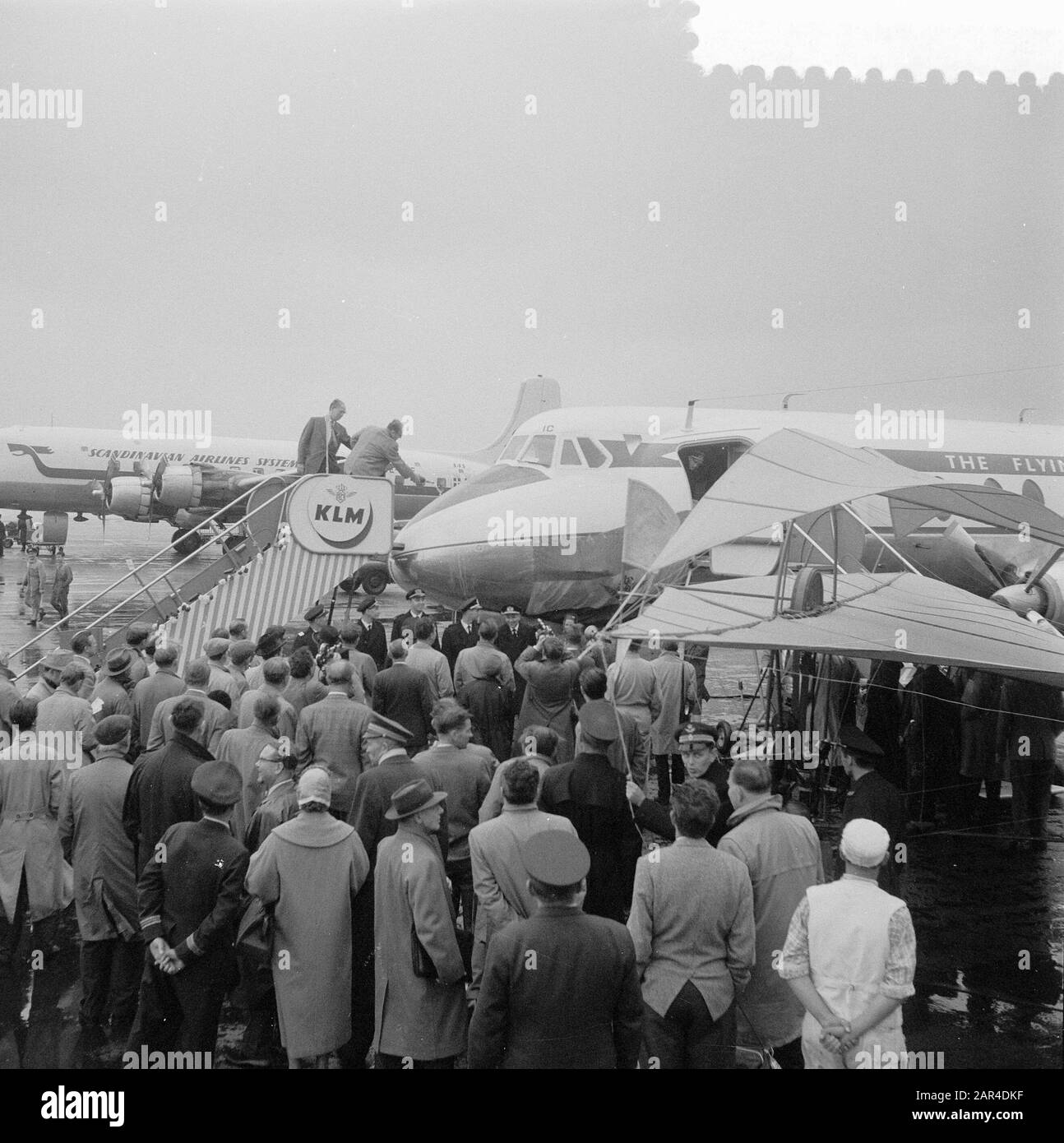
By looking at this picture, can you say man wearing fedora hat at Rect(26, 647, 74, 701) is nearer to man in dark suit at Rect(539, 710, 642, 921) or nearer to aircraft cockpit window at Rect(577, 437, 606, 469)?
man in dark suit at Rect(539, 710, 642, 921)

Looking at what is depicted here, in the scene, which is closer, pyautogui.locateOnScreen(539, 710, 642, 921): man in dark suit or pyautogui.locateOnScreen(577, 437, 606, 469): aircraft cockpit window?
pyautogui.locateOnScreen(539, 710, 642, 921): man in dark suit

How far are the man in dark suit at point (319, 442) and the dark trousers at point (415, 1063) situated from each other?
398 inches

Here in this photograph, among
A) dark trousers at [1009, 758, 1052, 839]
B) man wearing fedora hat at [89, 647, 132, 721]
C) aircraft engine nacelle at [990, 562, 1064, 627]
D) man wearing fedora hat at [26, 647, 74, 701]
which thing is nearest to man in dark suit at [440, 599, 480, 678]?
man wearing fedora hat at [89, 647, 132, 721]

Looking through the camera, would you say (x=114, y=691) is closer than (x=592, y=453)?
Yes

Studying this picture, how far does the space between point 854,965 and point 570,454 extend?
39.4 feet

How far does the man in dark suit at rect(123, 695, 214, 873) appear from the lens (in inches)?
205

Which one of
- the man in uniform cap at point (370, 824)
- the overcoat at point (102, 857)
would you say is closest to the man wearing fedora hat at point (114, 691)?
the overcoat at point (102, 857)

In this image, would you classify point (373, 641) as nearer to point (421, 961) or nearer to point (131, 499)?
point (421, 961)

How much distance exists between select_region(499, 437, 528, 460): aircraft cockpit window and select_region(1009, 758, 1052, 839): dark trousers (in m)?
8.87

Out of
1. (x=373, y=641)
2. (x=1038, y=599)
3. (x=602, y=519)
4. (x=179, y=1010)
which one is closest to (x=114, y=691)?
(x=179, y=1010)

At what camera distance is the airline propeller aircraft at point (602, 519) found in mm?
11305

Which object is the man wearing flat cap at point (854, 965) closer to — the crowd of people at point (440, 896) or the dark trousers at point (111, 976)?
the crowd of people at point (440, 896)

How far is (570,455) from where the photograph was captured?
1523 centimetres

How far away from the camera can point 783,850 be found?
4.39 metres
